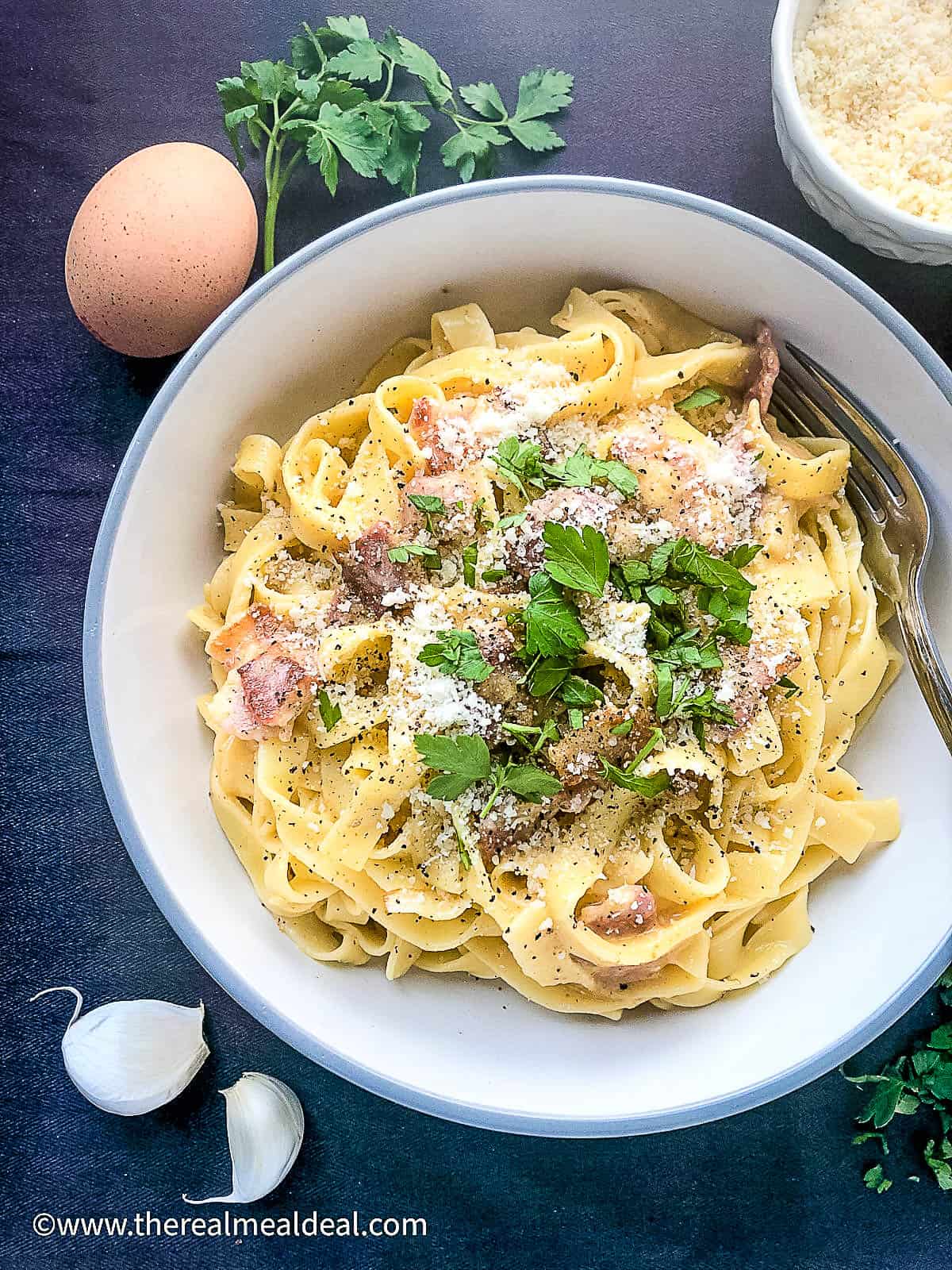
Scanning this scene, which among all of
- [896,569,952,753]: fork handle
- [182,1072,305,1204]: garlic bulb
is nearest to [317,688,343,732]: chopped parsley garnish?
[182,1072,305,1204]: garlic bulb

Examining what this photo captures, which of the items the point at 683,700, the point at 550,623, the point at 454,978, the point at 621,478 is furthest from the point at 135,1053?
the point at 621,478

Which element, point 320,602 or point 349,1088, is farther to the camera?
point 349,1088

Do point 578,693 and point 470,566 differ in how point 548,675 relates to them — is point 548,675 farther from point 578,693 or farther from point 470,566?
point 470,566

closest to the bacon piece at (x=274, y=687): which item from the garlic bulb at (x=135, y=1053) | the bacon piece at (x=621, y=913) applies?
the bacon piece at (x=621, y=913)

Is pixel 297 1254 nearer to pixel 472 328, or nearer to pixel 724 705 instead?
pixel 724 705

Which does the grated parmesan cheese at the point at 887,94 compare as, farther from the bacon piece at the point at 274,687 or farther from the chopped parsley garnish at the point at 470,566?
the bacon piece at the point at 274,687

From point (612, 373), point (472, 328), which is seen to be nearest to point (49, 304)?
point (472, 328)
